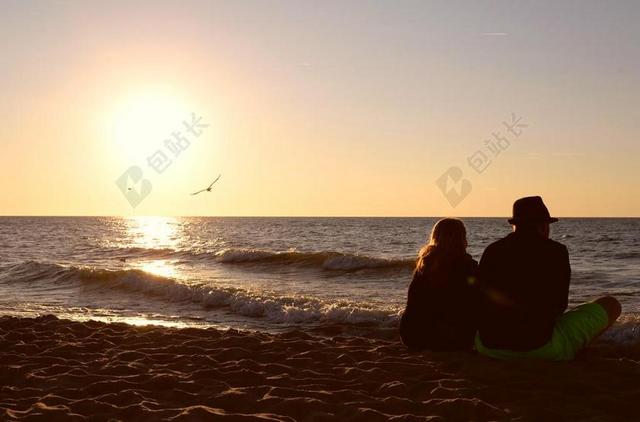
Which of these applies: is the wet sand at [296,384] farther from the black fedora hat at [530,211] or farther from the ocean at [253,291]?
the ocean at [253,291]

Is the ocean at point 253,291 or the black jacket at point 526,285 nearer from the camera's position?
the black jacket at point 526,285

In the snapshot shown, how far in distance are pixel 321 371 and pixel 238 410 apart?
1.51 m

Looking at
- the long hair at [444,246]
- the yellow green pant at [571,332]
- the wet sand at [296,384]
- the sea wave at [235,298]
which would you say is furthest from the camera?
the sea wave at [235,298]

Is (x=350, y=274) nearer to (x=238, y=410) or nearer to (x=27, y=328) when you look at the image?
(x=27, y=328)

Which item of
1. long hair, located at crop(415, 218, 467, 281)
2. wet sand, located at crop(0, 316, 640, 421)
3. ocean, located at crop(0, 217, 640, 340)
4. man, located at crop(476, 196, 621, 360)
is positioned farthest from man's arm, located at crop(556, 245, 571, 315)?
ocean, located at crop(0, 217, 640, 340)

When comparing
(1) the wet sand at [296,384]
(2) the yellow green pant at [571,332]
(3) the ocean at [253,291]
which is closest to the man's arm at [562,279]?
(2) the yellow green pant at [571,332]

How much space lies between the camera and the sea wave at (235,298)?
11820 millimetres

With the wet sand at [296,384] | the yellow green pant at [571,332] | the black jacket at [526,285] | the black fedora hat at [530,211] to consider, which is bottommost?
the wet sand at [296,384]

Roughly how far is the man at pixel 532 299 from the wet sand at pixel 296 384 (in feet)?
0.85

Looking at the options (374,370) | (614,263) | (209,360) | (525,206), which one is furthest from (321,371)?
(614,263)

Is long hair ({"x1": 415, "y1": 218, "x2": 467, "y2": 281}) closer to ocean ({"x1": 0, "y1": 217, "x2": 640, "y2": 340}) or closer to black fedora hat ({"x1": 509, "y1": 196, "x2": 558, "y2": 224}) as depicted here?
black fedora hat ({"x1": 509, "y1": 196, "x2": 558, "y2": 224})

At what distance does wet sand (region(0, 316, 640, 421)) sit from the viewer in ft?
16.1

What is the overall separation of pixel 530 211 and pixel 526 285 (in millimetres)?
680

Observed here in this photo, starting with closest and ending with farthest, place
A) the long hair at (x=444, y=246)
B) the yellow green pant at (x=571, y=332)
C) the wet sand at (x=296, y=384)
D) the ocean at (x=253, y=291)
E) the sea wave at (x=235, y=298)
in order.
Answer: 1. the wet sand at (x=296, y=384)
2. the yellow green pant at (x=571, y=332)
3. the long hair at (x=444, y=246)
4. the sea wave at (x=235, y=298)
5. the ocean at (x=253, y=291)
